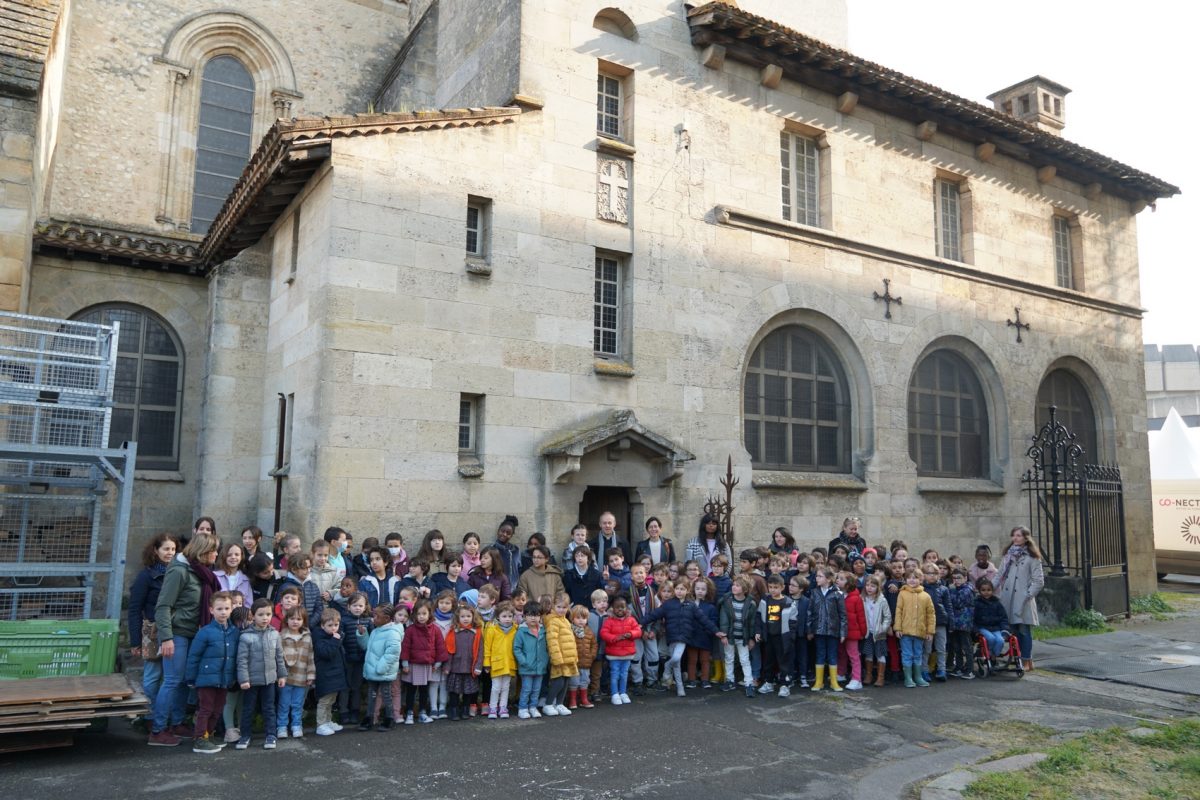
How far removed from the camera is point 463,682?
8.73 meters

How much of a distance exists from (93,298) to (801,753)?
12.5 meters

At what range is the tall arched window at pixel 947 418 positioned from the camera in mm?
17125

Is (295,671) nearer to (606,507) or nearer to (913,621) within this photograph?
(606,507)

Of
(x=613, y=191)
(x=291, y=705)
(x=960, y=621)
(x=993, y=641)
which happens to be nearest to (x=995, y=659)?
(x=993, y=641)

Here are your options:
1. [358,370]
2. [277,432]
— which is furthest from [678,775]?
[277,432]

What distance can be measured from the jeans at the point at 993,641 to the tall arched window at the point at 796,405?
457 centimetres

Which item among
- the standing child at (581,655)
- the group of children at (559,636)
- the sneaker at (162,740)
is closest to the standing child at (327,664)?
the group of children at (559,636)

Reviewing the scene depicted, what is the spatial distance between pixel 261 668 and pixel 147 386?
28.5 feet

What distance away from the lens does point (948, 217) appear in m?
18.2

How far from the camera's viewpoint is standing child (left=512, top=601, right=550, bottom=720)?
8883 millimetres

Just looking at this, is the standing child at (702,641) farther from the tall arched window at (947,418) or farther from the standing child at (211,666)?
the tall arched window at (947,418)

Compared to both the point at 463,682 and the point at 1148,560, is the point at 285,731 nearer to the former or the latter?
the point at 463,682

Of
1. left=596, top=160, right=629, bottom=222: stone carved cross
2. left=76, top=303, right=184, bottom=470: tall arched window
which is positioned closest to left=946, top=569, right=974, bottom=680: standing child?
left=596, top=160, right=629, bottom=222: stone carved cross

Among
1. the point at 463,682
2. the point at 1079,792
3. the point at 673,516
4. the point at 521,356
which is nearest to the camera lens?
the point at 1079,792
